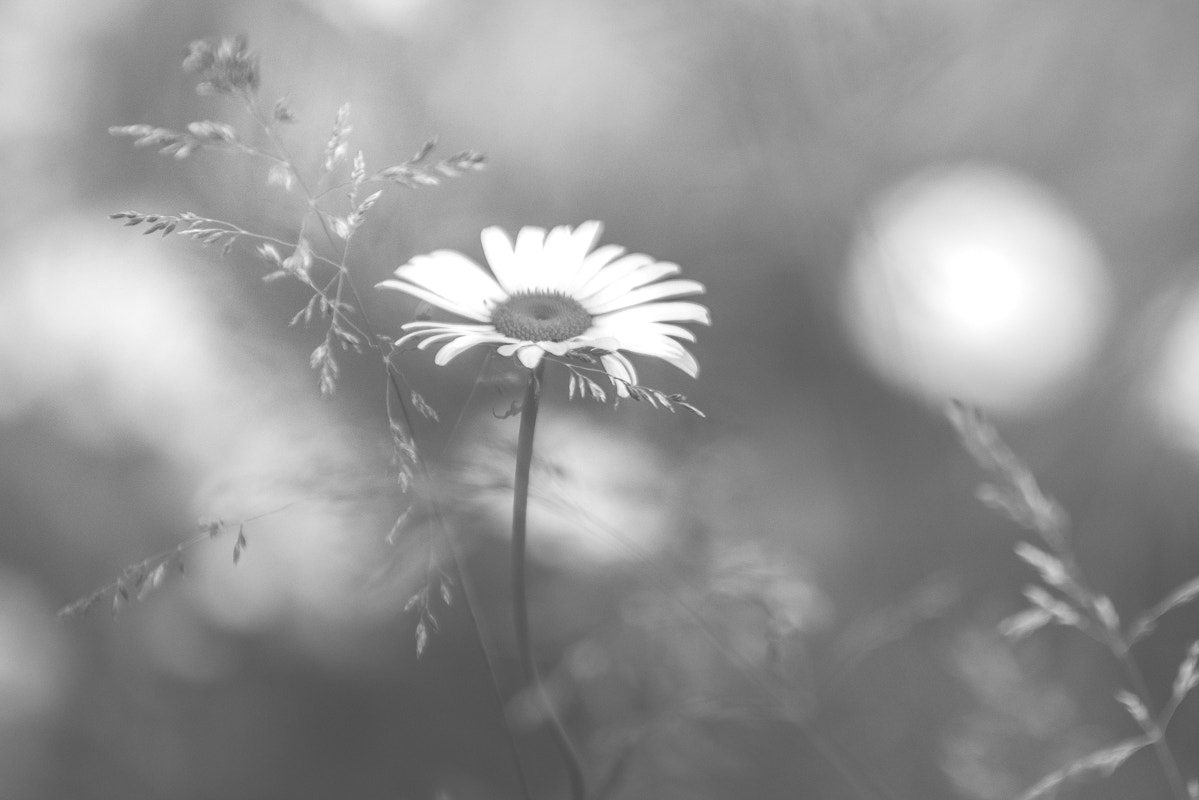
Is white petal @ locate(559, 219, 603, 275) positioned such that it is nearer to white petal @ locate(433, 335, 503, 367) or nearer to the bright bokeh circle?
white petal @ locate(433, 335, 503, 367)

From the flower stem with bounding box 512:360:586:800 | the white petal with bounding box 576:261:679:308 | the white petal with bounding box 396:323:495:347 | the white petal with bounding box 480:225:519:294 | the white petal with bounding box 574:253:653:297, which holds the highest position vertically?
the white petal with bounding box 480:225:519:294

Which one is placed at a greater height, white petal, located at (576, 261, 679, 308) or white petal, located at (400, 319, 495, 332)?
white petal, located at (576, 261, 679, 308)

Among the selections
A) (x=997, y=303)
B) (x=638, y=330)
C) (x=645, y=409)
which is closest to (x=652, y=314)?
(x=638, y=330)

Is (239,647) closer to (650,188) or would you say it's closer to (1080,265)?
(650,188)

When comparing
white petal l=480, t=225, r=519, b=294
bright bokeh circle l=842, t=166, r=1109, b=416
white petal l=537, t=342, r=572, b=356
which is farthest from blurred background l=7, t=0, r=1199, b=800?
white petal l=537, t=342, r=572, b=356

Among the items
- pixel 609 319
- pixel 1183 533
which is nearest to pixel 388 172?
pixel 609 319

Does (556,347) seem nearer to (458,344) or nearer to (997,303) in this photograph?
(458,344)
